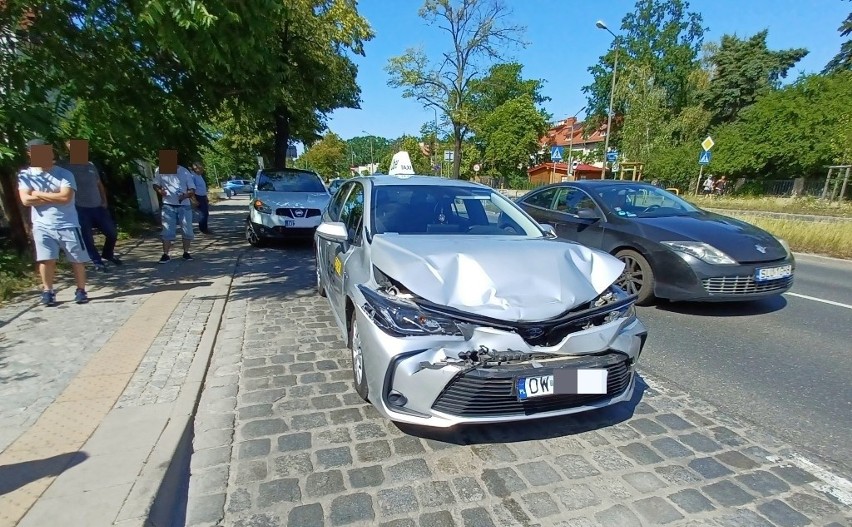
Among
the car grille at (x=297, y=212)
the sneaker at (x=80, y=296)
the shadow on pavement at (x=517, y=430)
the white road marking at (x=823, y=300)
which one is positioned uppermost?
the car grille at (x=297, y=212)

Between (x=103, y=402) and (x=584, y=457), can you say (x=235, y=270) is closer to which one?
(x=103, y=402)

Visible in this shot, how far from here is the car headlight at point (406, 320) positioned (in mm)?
2355

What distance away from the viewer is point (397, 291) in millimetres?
2574

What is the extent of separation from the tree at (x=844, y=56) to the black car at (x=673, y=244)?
4357 cm

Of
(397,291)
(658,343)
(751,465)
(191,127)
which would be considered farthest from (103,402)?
(191,127)

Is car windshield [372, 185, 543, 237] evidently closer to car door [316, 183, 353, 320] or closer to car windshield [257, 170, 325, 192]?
car door [316, 183, 353, 320]

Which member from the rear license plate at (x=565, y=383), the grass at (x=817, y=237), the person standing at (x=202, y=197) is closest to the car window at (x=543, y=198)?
the rear license plate at (x=565, y=383)

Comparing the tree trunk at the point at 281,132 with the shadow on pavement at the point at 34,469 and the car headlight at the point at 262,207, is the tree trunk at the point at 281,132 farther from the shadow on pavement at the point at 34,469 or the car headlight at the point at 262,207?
the shadow on pavement at the point at 34,469

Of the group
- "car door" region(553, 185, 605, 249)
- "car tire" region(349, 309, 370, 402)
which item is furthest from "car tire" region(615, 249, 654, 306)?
"car tire" region(349, 309, 370, 402)

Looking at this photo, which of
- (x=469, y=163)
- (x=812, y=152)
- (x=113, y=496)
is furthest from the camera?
(x=469, y=163)

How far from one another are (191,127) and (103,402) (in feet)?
20.2

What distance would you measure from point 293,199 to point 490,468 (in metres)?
→ 7.62

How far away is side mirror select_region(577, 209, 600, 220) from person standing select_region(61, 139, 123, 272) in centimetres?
702

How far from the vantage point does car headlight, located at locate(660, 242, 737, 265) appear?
473 centimetres
